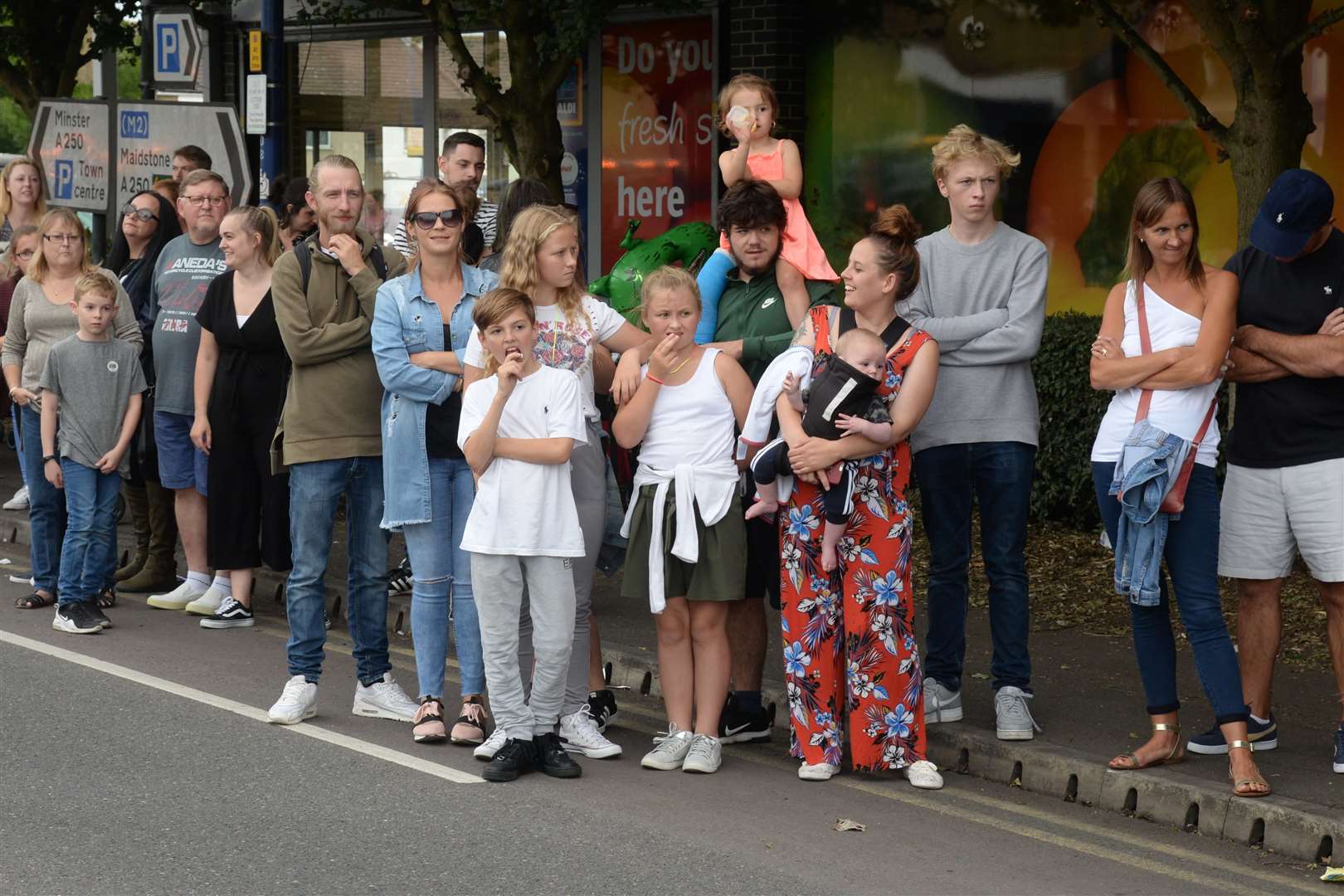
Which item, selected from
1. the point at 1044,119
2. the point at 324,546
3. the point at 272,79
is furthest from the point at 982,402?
the point at 272,79

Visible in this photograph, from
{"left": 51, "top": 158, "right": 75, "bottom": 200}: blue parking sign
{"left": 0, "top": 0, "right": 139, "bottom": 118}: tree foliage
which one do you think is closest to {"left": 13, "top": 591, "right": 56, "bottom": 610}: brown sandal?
{"left": 51, "top": 158, "right": 75, "bottom": 200}: blue parking sign

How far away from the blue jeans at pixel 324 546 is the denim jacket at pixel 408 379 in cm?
34

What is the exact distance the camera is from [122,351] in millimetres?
8602

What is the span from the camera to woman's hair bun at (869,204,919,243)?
603 cm

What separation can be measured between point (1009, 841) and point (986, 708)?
132 cm

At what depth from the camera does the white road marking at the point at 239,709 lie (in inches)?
246

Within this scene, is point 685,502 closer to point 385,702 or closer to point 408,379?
point 408,379

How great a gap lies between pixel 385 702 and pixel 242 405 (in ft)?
6.46

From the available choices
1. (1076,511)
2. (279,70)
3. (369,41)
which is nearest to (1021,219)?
(1076,511)

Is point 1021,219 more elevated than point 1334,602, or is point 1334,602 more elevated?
point 1021,219

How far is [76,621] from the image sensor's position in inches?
332

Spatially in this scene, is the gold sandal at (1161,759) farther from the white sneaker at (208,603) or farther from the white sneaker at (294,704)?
the white sneaker at (208,603)

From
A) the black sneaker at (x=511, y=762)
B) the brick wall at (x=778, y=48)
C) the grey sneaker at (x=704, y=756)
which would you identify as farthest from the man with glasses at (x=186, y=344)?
the brick wall at (x=778, y=48)

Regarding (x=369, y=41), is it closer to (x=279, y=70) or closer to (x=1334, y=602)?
(x=279, y=70)
